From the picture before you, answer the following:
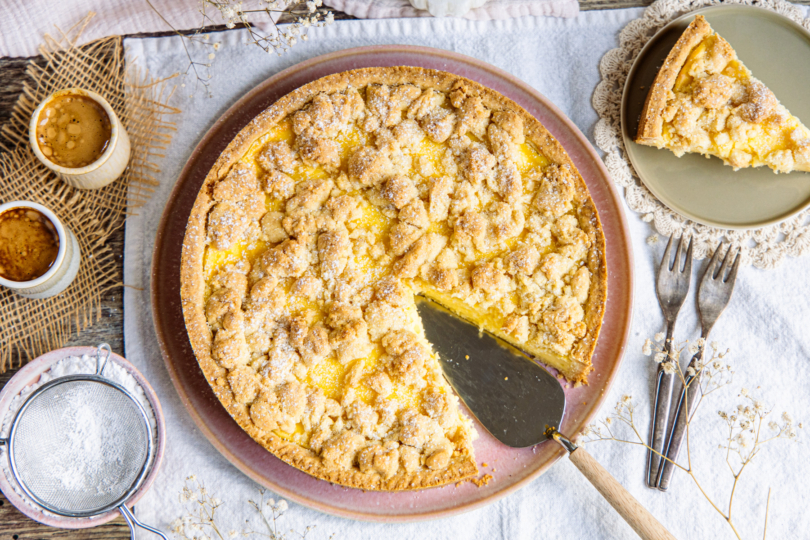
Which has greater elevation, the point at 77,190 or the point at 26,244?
the point at 77,190

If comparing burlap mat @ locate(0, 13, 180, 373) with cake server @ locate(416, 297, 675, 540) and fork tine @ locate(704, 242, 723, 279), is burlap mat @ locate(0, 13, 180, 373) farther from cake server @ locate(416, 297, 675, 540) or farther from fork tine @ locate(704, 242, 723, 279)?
fork tine @ locate(704, 242, 723, 279)

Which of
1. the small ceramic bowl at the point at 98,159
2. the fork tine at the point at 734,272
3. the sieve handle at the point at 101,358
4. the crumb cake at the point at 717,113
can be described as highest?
the small ceramic bowl at the point at 98,159

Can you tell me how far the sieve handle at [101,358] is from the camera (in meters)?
2.70

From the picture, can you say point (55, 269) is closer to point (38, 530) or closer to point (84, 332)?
point (84, 332)

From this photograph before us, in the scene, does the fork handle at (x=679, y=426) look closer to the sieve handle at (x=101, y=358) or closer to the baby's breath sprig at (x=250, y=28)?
the baby's breath sprig at (x=250, y=28)

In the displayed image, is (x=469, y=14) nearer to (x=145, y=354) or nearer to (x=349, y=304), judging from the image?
(x=349, y=304)

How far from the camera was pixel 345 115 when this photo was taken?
267cm

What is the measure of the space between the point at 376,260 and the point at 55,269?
161 cm

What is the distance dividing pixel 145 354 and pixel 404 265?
1568 millimetres

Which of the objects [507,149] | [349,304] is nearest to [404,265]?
[349,304]

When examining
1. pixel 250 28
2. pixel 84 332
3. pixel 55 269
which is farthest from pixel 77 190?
pixel 250 28

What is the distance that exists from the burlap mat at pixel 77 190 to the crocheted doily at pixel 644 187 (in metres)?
2.52

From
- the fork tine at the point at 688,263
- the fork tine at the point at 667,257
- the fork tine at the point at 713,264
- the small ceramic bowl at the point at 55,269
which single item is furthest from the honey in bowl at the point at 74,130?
the fork tine at the point at 713,264

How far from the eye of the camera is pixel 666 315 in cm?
299
